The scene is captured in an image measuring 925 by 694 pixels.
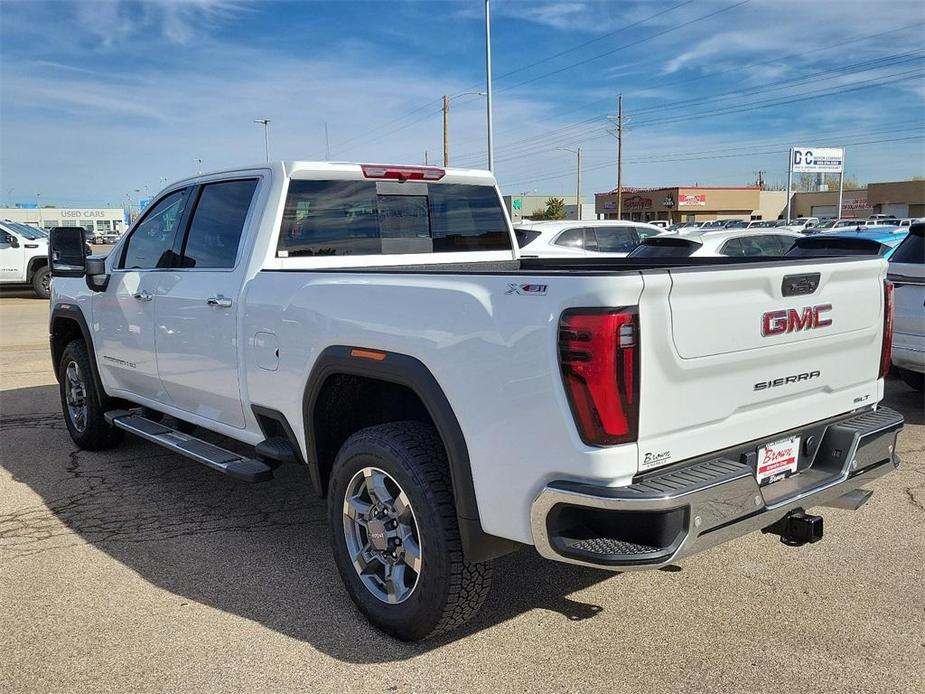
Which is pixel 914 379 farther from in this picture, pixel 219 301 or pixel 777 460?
pixel 219 301

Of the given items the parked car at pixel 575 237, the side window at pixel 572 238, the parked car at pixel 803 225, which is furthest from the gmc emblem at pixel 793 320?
the parked car at pixel 803 225

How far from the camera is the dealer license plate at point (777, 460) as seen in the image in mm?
3145

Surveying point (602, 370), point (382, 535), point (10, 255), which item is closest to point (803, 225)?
point (10, 255)

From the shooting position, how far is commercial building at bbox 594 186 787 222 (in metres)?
80.2

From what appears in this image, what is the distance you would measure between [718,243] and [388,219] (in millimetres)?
7436

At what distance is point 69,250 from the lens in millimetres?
5637

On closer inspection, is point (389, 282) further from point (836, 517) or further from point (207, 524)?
point (836, 517)

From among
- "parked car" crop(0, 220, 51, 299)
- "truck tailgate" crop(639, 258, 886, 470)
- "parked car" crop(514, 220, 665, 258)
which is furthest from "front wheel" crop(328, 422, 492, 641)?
"parked car" crop(0, 220, 51, 299)

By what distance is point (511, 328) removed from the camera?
280 centimetres

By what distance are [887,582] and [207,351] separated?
3660mm

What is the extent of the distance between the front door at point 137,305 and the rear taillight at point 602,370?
10.8 feet

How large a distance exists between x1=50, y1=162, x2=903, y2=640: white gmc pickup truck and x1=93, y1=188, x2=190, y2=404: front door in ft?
0.66

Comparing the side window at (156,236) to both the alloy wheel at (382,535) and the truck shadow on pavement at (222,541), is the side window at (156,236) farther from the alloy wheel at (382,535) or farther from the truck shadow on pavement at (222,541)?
the alloy wheel at (382,535)

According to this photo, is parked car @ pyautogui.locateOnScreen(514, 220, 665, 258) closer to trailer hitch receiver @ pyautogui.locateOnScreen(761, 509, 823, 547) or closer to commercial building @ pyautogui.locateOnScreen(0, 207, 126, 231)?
trailer hitch receiver @ pyautogui.locateOnScreen(761, 509, 823, 547)
